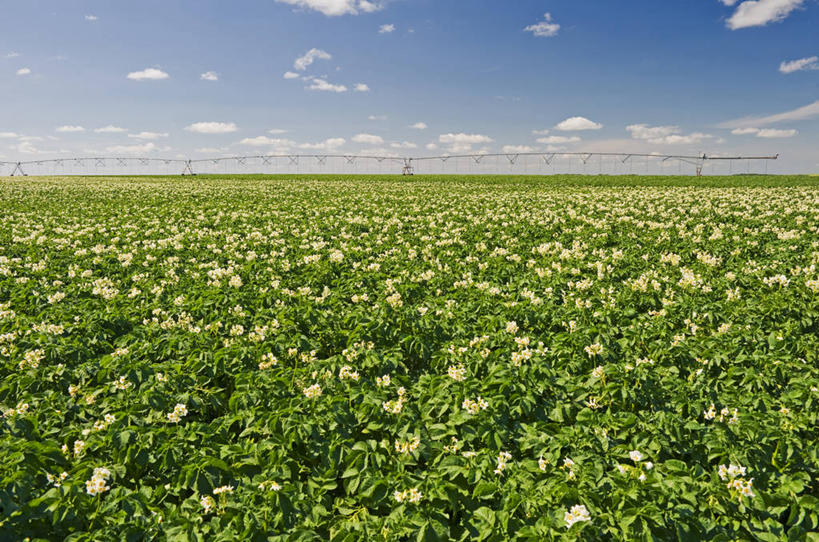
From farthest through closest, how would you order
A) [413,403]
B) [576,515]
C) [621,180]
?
[621,180] < [413,403] < [576,515]

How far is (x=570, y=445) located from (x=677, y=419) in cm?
132

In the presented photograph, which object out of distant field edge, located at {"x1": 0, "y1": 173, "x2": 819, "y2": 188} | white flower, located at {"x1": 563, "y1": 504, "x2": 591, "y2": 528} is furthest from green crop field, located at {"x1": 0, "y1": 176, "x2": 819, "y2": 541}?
distant field edge, located at {"x1": 0, "y1": 173, "x2": 819, "y2": 188}

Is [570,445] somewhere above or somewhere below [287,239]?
below

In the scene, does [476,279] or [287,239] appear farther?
[287,239]

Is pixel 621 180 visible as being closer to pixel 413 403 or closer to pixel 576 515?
pixel 413 403

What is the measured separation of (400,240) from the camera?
15188mm

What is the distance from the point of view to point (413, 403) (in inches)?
194

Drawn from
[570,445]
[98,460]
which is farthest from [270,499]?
[570,445]

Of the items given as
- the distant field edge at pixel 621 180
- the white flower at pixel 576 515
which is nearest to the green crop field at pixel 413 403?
the white flower at pixel 576 515

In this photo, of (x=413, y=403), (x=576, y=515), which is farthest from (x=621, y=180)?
(x=576, y=515)

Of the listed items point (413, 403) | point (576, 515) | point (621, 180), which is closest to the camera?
point (576, 515)

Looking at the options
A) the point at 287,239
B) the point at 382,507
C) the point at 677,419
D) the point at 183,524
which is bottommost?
the point at 382,507

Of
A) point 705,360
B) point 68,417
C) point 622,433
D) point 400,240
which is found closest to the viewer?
point 622,433

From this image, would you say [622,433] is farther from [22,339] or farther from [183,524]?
[22,339]
